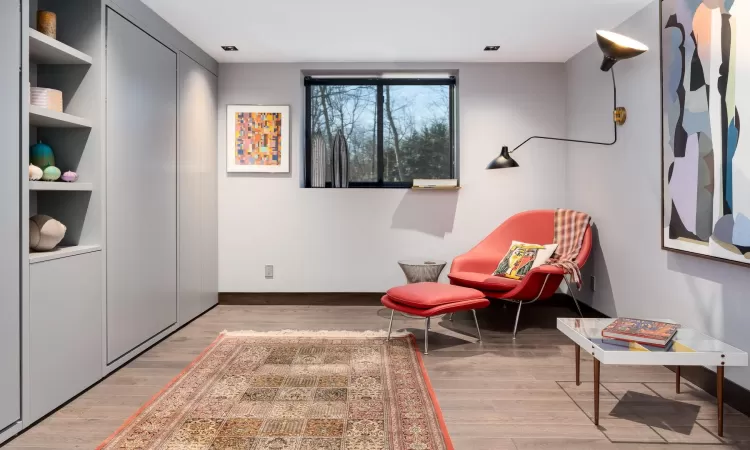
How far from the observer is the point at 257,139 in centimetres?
501

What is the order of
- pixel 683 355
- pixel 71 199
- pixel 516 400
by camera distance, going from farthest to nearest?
pixel 71 199
pixel 516 400
pixel 683 355

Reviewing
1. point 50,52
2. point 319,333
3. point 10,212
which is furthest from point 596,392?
point 50,52

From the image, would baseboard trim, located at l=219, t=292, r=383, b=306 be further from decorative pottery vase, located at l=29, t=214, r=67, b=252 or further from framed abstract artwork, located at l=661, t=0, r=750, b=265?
framed abstract artwork, located at l=661, t=0, r=750, b=265

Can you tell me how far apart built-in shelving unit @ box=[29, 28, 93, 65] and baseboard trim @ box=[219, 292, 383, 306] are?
2.76 metres

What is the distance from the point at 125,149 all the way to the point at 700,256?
11.3ft

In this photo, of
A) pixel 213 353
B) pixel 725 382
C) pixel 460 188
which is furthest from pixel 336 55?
pixel 725 382

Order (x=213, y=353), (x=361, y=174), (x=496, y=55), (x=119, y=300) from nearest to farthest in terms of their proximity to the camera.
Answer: (x=119, y=300)
(x=213, y=353)
(x=496, y=55)
(x=361, y=174)

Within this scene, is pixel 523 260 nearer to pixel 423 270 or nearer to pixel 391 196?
pixel 423 270

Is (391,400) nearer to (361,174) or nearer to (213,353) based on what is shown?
(213,353)

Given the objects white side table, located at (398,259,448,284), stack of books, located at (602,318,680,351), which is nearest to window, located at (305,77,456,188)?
white side table, located at (398,259,448,284)

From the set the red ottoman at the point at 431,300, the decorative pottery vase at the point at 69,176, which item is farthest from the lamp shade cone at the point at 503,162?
the decorative pottery vase at the point at 69,176

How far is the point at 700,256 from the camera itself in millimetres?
2754

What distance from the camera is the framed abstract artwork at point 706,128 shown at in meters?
2.42

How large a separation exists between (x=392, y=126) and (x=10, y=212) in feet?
12.2
